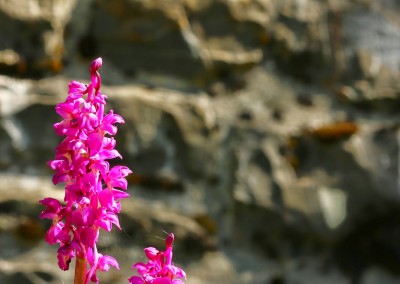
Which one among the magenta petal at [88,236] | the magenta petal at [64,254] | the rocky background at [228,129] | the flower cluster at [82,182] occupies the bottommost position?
the magenta petal at [64,254]

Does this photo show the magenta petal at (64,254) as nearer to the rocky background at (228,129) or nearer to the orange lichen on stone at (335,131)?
the rocky background at (228,129)

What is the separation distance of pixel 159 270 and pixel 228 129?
99cm

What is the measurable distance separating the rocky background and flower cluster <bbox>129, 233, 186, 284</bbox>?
2.67ft

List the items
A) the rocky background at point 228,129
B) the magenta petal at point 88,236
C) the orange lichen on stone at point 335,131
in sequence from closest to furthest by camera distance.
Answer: the magenta petal at point 88,236 → the rocky background at point 228,129 → the orange lichen on stone at point 335,131

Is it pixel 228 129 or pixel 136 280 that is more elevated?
pixel 228 129

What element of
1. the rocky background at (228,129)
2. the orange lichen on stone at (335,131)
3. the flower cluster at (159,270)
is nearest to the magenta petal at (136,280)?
the flower cluster at (159,270)

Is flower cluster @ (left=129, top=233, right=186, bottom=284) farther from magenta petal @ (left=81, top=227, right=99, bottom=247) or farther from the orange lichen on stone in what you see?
the orange lichen on stone

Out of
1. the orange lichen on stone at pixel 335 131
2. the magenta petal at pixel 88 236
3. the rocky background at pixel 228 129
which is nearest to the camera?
the magenta petal at pixel 88 236

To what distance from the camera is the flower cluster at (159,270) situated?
79cm

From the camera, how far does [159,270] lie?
804mm

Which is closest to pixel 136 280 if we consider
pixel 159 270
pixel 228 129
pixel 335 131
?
pixel 159 270

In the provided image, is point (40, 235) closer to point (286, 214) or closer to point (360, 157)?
point (286, 214)

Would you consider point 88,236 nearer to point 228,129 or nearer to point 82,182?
point 82,182

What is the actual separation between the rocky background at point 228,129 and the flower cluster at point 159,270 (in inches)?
32.0
